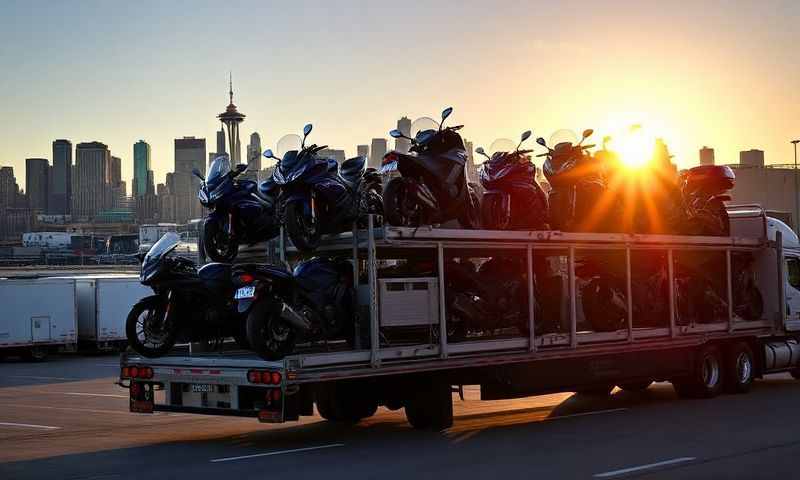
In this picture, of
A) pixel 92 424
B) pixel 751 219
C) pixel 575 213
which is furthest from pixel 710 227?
pixel 92 424

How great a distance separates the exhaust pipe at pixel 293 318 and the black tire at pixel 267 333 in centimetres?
5

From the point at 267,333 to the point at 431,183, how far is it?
3.21 meters

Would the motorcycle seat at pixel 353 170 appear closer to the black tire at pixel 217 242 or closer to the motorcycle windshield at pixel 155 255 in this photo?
the black tire at pixel 217 242

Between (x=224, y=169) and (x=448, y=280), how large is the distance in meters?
3.10

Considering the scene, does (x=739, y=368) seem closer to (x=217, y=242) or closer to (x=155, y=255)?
(x=217, y=242)

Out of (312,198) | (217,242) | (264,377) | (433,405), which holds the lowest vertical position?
(433,405)

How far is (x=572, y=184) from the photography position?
55.3 feet

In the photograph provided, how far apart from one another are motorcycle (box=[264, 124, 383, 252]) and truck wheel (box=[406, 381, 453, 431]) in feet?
7.02

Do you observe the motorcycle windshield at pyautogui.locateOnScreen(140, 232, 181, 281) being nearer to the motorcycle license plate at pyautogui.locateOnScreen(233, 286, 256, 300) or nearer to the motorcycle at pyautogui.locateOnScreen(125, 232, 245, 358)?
the motorcycle at pyautogui.locateOnScreen(125, 232, 245, 358)

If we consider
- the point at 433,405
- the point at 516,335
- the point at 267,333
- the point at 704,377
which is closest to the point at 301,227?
the point at 267,333

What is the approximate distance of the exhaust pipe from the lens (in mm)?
12500

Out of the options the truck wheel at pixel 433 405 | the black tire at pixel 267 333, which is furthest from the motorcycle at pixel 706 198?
the black tire at pixel 267 333

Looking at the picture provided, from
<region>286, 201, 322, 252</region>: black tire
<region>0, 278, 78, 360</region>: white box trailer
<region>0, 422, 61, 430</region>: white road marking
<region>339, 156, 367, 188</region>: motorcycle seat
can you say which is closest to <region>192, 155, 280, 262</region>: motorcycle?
<region>339, 156, 367, 188</region>: motorcycle seat

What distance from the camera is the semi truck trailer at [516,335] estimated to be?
12.7 metres
